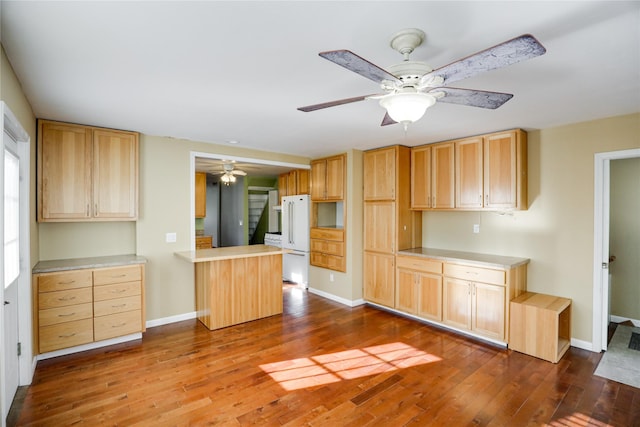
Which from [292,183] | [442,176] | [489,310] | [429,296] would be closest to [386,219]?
[442,176]

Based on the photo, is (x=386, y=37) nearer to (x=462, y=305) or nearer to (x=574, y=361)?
(x=462, y=305)

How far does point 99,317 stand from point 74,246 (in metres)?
0.96

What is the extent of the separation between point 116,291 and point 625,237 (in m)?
6.14

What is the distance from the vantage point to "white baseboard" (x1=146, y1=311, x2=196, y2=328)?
13.2ft

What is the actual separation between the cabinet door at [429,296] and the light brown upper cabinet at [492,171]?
1.00 m

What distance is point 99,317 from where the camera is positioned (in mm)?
3311

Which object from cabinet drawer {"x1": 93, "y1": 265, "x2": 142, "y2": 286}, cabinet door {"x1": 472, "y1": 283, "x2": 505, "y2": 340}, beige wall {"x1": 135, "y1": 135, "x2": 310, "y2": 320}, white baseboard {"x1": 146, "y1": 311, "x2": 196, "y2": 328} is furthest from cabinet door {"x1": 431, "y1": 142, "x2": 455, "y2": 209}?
cabinet drawer {"x1": 93, "y1": 265, "x2": 142, "y2": 286}

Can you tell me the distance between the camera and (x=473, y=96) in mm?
1894

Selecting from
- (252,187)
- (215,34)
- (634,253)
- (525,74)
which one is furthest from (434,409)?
(252,187)

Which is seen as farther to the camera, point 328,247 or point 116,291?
point 328,247

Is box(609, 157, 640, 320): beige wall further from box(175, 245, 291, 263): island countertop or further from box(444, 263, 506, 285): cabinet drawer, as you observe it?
box(175, 245, 291, 263): island countertop

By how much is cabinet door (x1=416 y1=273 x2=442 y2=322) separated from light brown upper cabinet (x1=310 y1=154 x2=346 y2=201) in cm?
173

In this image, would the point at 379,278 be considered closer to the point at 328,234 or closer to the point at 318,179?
the point at 328,234

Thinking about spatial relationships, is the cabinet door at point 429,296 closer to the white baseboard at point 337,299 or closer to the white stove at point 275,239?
the white baseboard at point 337,299
